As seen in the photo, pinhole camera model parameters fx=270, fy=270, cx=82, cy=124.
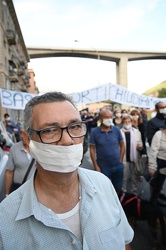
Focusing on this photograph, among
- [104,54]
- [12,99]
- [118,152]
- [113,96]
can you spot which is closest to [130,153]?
[118,152]

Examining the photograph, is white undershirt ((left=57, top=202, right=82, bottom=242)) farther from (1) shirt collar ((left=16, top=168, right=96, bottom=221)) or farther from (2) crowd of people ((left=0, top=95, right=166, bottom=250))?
(1) shirt collar ((left=16, top=168, right=96, bottom=221))

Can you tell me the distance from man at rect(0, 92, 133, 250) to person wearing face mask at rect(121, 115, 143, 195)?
13.2 feet

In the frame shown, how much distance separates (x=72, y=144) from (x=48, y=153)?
0.13 meters

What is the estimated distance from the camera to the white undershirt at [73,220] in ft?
4.44

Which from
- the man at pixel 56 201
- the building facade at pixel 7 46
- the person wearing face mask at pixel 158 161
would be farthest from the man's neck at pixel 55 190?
the building facade at pixel 7 46

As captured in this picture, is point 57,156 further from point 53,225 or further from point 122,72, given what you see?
point 122,72

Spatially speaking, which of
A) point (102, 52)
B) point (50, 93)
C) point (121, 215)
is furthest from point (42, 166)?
point (102, 52)

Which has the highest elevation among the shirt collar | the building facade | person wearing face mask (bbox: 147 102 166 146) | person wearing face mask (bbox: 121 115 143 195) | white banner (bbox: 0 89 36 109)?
the building facade

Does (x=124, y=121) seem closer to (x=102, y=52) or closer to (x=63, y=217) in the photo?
(x=63, y=217)

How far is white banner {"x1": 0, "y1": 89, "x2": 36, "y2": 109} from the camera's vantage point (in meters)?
7.54

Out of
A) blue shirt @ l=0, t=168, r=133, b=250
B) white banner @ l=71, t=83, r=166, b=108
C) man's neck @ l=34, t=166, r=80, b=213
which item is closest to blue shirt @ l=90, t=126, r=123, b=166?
blue shirt @ l=0, t=168, r=133, b=250

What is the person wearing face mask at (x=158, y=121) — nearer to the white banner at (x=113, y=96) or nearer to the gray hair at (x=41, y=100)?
the white banner at (x=113, y=96)

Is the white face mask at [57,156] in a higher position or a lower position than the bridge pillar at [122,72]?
lower

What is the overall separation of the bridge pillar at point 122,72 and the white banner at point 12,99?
156 feet
